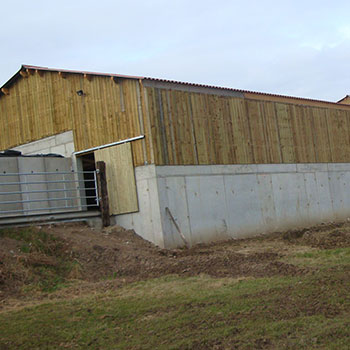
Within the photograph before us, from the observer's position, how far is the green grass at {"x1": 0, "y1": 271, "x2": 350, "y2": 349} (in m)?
6.19

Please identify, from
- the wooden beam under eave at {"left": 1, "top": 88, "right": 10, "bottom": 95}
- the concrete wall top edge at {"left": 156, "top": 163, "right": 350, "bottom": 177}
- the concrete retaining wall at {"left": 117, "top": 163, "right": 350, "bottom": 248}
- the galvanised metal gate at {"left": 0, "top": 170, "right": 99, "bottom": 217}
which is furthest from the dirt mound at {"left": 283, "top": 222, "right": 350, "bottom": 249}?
the wooden beam under eave at {"left": 1, "top": 88, "right": 10, "bottom": 95}

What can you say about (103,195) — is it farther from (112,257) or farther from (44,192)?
(112,257)

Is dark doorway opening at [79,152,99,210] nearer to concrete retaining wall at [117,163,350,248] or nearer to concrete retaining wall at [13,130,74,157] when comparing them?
concrete retaining wall at [13,130,74,157]

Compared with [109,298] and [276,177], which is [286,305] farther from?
[276,177]

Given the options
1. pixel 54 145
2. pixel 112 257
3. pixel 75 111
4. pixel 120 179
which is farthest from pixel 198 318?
pixel 54 145

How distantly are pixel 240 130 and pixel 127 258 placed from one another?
741cm

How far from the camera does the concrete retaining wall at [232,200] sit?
50.1ft

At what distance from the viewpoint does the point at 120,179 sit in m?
16.1

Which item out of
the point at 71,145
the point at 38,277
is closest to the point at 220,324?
the point at 38,277

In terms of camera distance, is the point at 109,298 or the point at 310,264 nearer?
the point at 109,298

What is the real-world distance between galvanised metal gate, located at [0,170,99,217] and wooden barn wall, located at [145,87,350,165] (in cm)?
281

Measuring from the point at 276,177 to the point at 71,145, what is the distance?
298 inches

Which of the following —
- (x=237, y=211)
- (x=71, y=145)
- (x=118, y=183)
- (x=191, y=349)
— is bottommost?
(x=191, y=349)

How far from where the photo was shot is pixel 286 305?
7.43 metres
